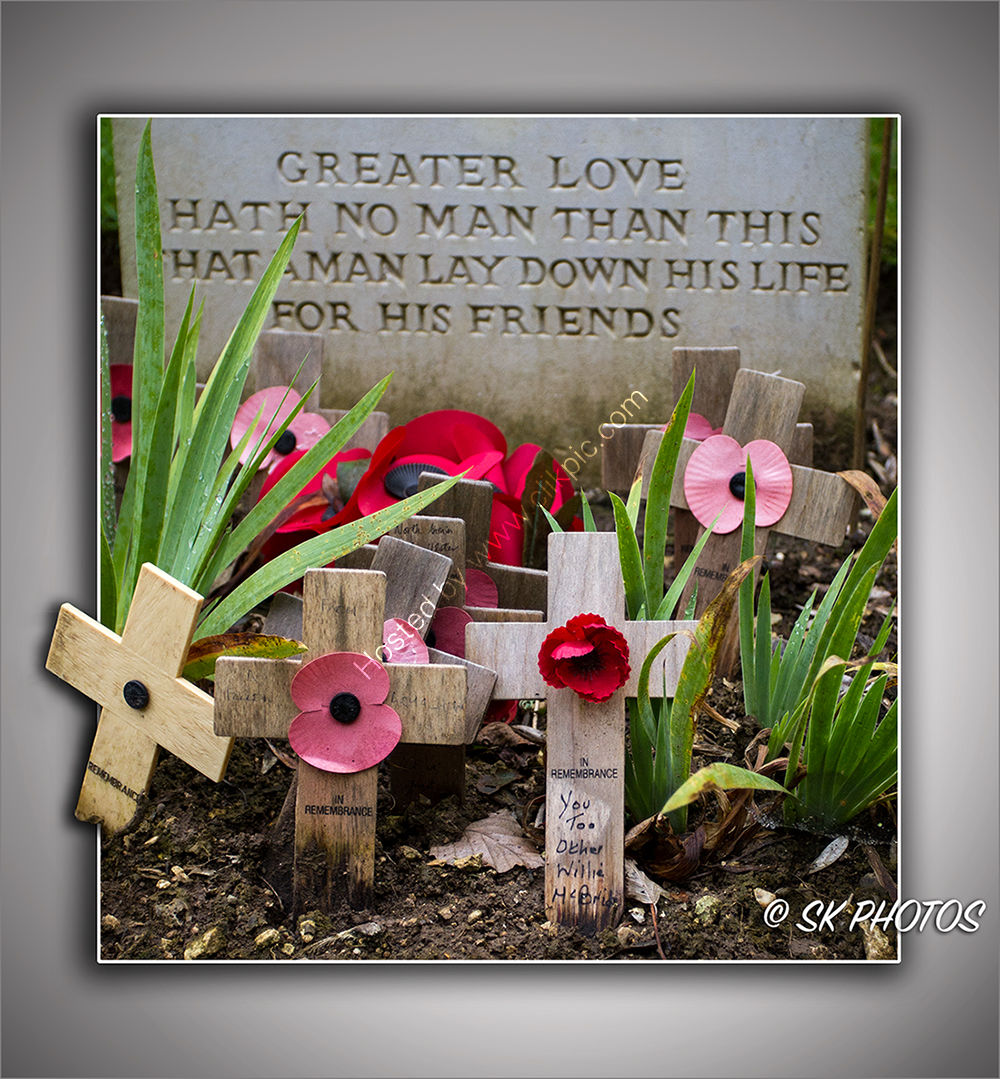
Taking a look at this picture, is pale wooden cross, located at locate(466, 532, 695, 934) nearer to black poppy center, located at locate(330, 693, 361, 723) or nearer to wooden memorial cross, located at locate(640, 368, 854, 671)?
black poppy center, located at locate(330, 693, 361, 723)

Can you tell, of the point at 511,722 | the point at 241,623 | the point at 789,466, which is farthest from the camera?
the point at 241,623

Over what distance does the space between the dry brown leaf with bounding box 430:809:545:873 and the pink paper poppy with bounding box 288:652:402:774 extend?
0.68 feet

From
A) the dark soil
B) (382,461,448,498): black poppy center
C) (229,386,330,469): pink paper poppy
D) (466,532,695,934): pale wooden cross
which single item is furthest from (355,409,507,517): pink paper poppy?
the dark soil

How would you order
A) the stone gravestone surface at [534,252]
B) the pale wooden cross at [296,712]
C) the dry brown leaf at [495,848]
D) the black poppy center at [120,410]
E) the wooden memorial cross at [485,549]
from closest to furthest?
the pale wooden cross at [296,712] → the dry brown leaf at [495,848] → the wooden memorial cross at [485,549] → the black poppy center at [120,410] → the stone gravestone surface at [534,252]

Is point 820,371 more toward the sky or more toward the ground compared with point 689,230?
more toward the ground

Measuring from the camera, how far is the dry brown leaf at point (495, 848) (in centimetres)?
139

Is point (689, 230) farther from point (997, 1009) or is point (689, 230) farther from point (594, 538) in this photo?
point (997, 1009)

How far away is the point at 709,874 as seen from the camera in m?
1.39

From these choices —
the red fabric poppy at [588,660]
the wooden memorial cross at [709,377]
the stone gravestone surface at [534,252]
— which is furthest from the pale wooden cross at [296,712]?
the stone gravestone surface at [534,252]

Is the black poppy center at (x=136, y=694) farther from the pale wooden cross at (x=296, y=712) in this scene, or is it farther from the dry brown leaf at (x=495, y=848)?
the dry brown leaf at (x=495, y=848)

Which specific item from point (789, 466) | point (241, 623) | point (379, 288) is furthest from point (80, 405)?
point (789, 466)

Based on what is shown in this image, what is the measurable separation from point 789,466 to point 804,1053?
0.97m

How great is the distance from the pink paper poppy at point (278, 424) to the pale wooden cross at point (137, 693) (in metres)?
0.73

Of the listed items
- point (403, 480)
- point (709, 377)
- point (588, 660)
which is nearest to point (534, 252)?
point (709, 377)
